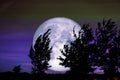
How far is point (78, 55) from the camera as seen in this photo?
26609 millimetres

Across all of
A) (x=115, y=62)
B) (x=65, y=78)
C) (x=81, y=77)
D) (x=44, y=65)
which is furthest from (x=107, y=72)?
(x=44, y=65)

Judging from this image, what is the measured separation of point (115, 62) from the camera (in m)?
27.4

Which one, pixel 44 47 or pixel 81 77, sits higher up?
pixel 44 47

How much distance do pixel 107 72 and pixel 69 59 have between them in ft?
13.6

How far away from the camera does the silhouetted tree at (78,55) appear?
26391 mm

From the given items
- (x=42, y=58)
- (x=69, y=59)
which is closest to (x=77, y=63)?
(x=69, y=59)

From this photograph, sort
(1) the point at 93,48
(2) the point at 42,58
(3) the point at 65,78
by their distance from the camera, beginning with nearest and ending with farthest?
(3) the point at 65,78 < (1) the point at 93,48 < (2) the point at 42,58

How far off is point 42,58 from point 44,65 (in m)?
0.81

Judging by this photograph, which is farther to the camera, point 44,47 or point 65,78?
point 44,47

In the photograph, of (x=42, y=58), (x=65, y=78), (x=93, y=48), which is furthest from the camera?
(x=42, y=58)

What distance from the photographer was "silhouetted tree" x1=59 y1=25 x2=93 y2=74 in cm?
2639

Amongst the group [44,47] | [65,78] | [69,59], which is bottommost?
[65,78]

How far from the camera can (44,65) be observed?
2952cm

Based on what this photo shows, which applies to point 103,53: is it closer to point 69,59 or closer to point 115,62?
point 115,62
